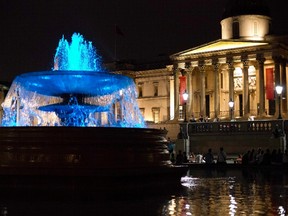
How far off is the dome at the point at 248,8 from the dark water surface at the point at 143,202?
4843 centimetres

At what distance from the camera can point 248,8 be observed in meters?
58.7

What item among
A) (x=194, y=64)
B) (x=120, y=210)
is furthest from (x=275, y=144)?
(x=120, y=210)

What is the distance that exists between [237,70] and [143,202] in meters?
49.0

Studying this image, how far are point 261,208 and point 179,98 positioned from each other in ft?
158

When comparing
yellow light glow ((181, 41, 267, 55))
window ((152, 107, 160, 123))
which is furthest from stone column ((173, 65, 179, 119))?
window ((152, 107, 160, 123))

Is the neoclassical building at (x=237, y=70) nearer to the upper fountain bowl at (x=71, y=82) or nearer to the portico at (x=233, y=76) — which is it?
the portico at (x=233, y=76)

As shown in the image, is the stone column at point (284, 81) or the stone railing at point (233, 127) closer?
the stone railing at point (233, 127)

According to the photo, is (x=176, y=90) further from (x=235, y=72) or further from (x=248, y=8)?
(x=248, y=8)

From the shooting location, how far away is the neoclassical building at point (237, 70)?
5118cm

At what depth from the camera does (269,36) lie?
Answer: 5650cm

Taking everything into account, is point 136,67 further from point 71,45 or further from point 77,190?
point 77,190

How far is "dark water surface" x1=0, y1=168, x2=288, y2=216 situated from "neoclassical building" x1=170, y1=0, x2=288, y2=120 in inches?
1491

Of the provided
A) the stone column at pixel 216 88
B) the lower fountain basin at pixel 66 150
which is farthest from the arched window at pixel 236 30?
the lower fountain basin at pixel 66 150

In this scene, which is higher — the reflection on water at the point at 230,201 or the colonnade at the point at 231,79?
the colonnade at the point at 231,79
